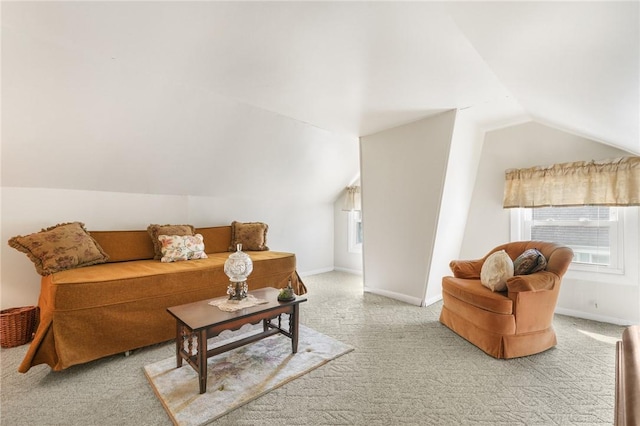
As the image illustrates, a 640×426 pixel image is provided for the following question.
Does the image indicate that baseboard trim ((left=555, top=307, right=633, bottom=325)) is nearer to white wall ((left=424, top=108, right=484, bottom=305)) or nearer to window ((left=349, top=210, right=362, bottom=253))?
white wall ((left=424, top=108, right=484, bottom=305))

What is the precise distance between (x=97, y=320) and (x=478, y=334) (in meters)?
3.11

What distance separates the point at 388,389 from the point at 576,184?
3.02m

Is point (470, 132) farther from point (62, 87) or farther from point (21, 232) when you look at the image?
point (21, 232)

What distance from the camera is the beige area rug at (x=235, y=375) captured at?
169 centimetres

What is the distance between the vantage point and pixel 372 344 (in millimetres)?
2549

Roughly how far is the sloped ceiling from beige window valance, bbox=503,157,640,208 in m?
0.25

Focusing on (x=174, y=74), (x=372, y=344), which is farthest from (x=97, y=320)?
(x=372, y=344)

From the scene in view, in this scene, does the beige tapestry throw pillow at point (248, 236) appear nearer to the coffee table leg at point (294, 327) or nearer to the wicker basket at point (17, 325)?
the coffee table leg at point (294, 327)

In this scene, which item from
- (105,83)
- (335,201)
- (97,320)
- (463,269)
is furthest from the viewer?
(335,201)

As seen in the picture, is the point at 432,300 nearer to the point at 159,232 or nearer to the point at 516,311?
the point at 516,311

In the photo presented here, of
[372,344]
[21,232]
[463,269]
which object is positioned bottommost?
[372,344]

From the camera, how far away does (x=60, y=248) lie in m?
2.52

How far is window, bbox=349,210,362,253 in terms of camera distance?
562 centimetres

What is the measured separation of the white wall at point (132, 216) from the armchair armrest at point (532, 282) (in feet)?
11.6
